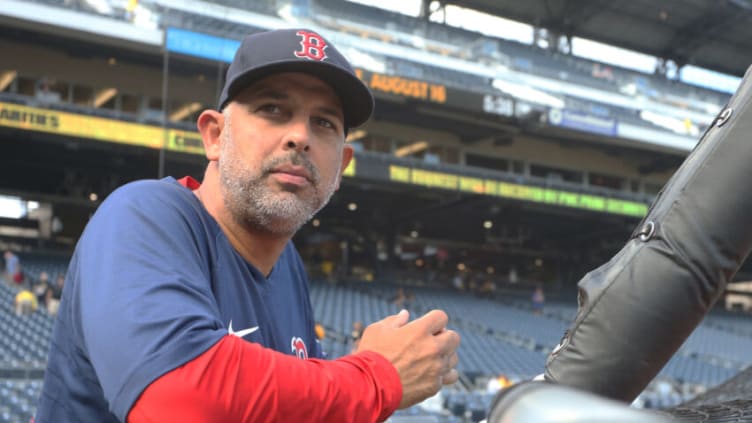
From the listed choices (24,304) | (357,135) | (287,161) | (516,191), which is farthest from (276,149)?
(357,135)

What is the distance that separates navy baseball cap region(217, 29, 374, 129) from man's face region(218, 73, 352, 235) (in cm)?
2

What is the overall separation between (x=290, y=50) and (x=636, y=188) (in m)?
29.8

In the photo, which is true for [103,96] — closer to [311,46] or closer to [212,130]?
[212,130]

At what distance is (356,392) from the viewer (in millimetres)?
978

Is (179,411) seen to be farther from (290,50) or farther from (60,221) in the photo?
(60,221)

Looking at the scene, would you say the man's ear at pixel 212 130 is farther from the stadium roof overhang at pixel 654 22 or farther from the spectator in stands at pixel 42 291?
the stadium roof overhang at pixel 654 22

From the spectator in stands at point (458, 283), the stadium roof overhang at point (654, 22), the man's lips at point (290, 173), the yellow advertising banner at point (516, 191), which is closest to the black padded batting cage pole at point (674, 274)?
the man's lips at point (290, 173)

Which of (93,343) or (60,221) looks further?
(60,221)

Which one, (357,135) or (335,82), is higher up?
(357,135)

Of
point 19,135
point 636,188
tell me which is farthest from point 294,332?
point 636,188

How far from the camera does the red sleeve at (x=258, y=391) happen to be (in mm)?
859

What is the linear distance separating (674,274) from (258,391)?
1.68ft

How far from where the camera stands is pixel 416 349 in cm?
110

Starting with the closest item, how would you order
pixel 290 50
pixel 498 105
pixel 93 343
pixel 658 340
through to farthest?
pixel 658 340 → pixel 93 343 → pixel 290 50 → pixel 498 105
